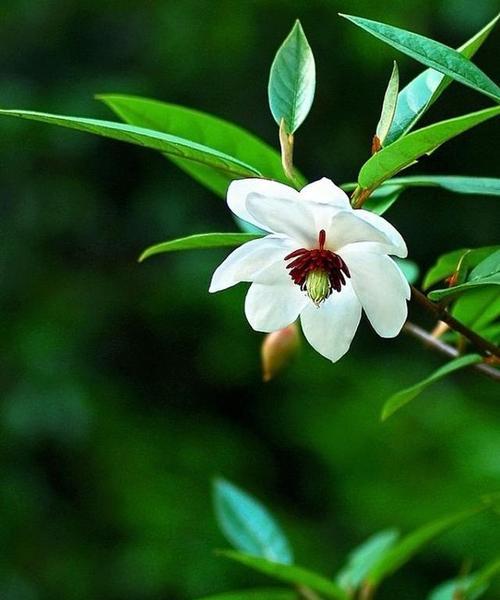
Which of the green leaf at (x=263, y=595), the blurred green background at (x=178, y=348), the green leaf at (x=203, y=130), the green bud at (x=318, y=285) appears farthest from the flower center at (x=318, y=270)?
the blurred green background at (x=178, y=348)

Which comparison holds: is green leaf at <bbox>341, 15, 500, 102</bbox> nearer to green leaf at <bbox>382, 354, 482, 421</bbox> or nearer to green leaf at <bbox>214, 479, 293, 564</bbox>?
green leaf at <bbox>382, 354, 482, 421</bbox>

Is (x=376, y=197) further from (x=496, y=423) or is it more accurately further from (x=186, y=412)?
(x=186, y=412)

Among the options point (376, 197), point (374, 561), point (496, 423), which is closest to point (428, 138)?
point (376, 197)

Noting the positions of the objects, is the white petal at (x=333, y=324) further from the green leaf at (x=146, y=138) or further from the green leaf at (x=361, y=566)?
the green leaf at (x=361, y=566)

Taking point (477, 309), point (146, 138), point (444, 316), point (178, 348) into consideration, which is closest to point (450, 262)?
point (477, 309)

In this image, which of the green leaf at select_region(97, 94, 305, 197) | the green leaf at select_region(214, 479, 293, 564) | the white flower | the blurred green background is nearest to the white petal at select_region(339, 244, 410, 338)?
the white flower
